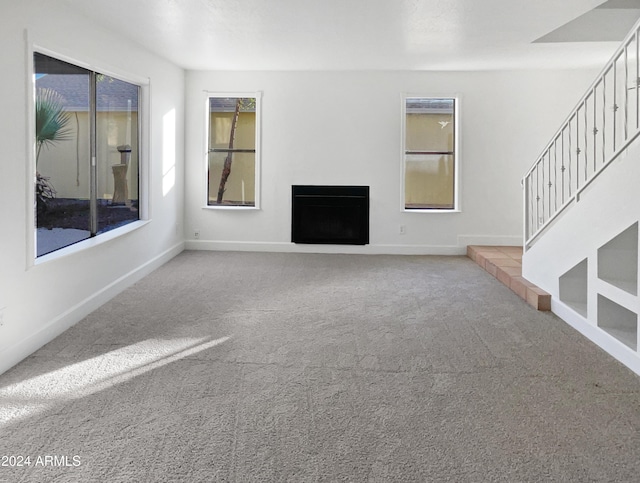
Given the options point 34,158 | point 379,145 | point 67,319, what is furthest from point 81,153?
point 379,145

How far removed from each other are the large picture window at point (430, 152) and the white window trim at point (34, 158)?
3.42 metres

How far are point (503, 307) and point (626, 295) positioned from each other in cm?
148

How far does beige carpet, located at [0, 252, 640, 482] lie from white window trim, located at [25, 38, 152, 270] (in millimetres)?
580

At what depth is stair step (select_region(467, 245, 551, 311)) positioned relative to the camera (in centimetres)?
479

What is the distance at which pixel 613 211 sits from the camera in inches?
144

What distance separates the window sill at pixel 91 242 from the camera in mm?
3972

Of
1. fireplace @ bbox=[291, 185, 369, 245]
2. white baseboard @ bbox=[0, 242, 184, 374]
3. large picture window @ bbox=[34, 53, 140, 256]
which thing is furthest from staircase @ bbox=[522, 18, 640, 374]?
large picture window @ bbox=[34, 53, 140, 256]

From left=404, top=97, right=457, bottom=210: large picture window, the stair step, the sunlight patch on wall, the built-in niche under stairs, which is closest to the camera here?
the built-in niche under stairs

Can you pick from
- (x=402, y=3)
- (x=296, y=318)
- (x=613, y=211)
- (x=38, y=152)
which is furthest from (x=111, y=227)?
(x=613, y=211)

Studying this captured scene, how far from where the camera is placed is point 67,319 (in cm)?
417

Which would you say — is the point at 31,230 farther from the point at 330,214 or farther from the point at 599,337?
the point at 330,214

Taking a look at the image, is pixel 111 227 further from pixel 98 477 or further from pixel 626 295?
pixel 626 295

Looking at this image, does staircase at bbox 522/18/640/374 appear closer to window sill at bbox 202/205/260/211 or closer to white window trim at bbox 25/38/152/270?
white window trim at bbox 25/38/152/270

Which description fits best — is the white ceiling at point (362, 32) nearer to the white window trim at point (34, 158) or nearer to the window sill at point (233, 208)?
the white window trim at point (34, 158)
